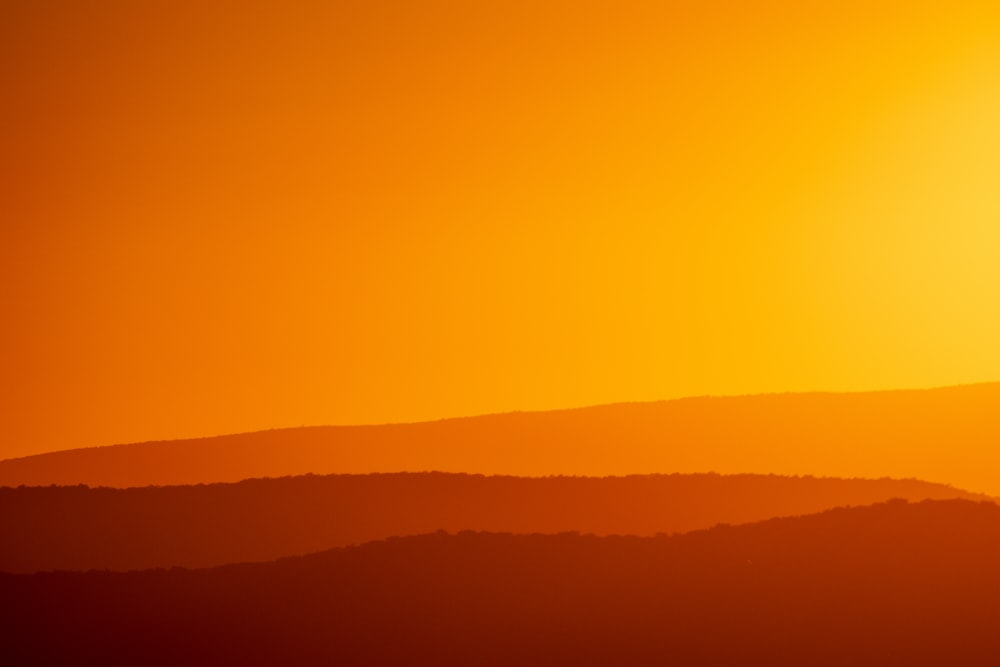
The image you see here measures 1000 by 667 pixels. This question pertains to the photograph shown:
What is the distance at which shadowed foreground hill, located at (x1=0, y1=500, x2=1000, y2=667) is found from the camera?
1.53 metres

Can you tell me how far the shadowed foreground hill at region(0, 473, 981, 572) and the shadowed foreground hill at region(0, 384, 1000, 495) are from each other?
1.1 inches

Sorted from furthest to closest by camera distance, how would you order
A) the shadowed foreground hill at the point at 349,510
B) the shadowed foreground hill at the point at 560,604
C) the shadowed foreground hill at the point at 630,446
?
the shadowed foreground hill at the point at 630,446 < the shadowed foreground hill at the point at 349,510 < the shadowed foreground hill at the point at 560,604

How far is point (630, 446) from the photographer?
6.07 feet

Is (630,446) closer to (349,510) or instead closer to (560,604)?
(560,604)

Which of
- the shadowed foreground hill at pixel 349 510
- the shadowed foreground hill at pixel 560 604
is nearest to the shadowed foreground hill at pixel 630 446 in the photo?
the shadowed foreground hill at pixel 349 510

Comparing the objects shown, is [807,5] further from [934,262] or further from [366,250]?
[366,250]

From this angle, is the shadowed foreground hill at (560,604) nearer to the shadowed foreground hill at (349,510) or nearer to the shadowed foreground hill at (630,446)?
the shadowed foreground hill at (349,510)

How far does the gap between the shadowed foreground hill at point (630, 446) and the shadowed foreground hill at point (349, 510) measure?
0.03 meters

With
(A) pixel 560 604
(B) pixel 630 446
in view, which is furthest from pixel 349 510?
(B) pixel 630 446

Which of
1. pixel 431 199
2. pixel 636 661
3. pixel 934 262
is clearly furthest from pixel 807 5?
pixel 636 661

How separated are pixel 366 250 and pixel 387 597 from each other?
71 cm

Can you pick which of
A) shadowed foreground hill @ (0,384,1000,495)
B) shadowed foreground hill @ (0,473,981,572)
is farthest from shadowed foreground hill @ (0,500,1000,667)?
shadowed foreground hill @ (0,384,1000,495)

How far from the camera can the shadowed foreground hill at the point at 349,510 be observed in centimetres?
167

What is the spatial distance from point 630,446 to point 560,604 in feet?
1.27
